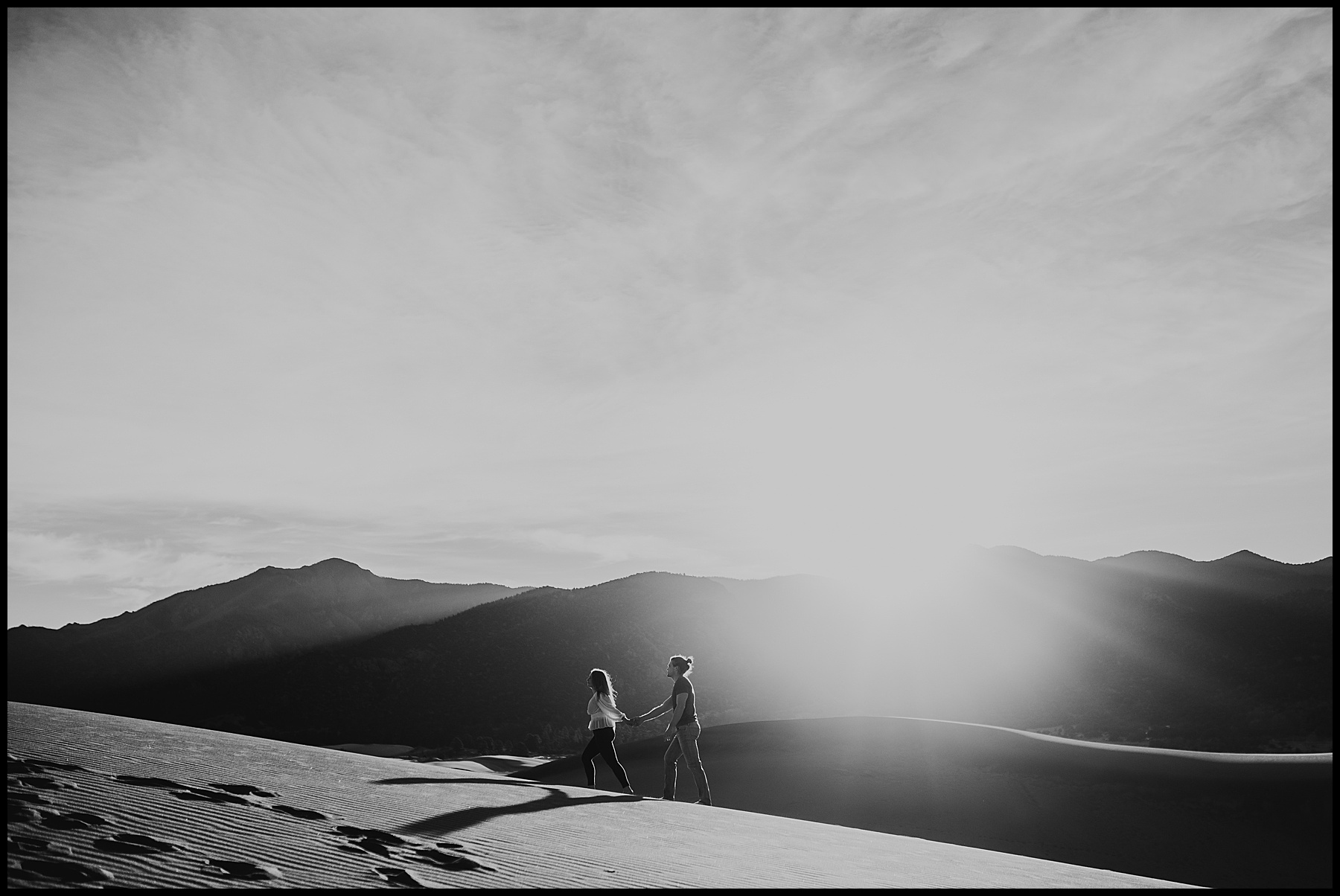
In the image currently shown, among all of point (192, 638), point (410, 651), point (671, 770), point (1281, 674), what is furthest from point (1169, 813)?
point (192, 638)

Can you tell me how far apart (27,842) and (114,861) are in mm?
416

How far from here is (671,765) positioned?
10.1 m

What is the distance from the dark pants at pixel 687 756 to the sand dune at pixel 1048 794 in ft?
15.2

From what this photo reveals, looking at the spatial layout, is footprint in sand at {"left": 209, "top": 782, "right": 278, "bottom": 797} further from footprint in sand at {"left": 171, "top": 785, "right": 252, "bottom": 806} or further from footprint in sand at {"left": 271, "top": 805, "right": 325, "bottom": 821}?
footprint in sand at {"left": 271, "top": 805, "right": 325, "bottom": 821}

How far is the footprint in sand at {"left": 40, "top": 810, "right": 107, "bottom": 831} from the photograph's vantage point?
3971 mm

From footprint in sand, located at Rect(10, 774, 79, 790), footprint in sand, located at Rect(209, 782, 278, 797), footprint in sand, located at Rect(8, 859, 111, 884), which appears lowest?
footprint in sand, located at Rect(209, 782, 278, 797)

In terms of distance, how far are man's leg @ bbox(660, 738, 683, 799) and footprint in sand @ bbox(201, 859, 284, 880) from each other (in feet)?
Result: 21.8

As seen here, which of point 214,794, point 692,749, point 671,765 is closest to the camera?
point 214,794

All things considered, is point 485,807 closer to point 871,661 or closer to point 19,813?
point 19,813

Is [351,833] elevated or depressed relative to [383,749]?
elevated

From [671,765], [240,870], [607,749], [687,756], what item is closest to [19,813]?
[240,870]

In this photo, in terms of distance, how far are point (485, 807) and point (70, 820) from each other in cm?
342

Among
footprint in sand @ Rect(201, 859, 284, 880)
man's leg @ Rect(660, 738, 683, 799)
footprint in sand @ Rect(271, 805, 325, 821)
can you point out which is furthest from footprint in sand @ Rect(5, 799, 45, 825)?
man's leg @ Rect(660, 738, 683, 799)

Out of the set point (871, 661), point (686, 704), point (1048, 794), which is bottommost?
point (1048, 794)
